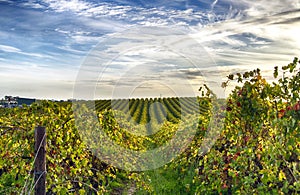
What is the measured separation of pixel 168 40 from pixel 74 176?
13.6ft

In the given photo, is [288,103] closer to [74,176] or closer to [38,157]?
[38,157]

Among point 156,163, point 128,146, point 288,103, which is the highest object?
point 288,103

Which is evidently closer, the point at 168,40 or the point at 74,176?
the point at 74,176

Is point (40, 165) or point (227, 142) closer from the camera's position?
point (40, 165)

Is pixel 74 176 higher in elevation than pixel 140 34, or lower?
lower

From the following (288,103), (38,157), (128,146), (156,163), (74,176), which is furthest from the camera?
(156,163)

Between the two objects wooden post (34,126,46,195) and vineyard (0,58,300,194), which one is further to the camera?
vineyard (0,58,300,194)

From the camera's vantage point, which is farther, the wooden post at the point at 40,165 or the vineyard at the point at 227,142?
the vineyard at the point at 227,142

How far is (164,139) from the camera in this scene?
453 inches

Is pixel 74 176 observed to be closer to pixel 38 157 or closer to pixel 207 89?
pixel 38 157

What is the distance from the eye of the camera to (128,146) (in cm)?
759

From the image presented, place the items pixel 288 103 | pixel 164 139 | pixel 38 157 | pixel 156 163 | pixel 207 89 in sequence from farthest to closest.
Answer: pixel 164 139 < pixel 156 163 < pixel 207 89 < pixel 288 103 < pixel 38 157

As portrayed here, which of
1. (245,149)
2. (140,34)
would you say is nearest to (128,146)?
(140,34)

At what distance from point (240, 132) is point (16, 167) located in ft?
9.02
